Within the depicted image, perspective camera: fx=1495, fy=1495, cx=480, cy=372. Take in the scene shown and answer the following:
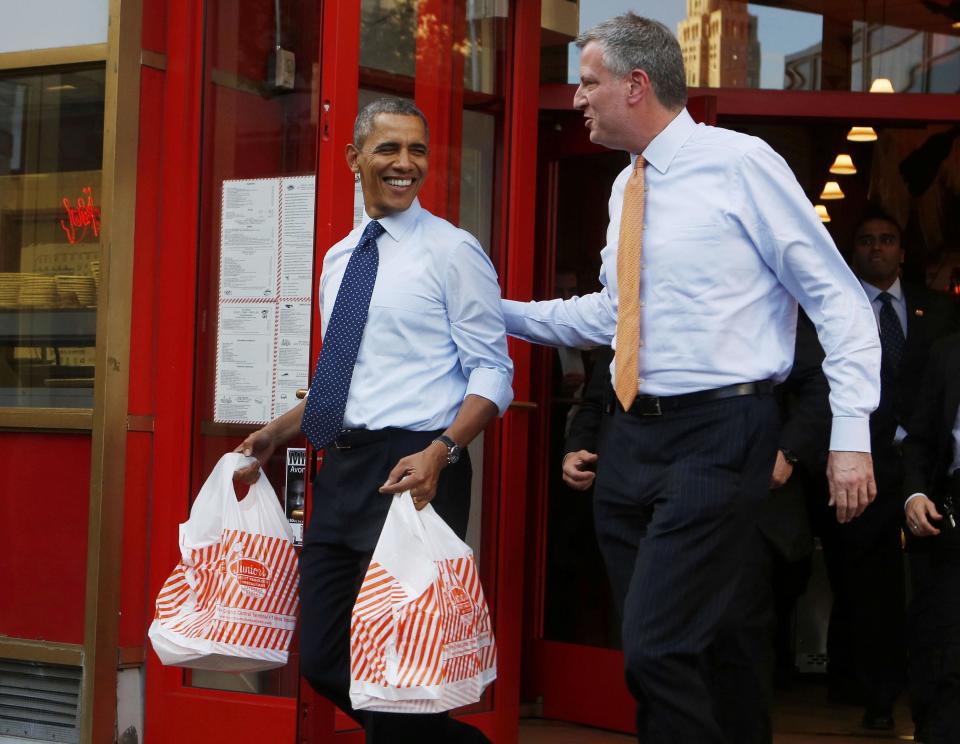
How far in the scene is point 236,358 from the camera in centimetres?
462

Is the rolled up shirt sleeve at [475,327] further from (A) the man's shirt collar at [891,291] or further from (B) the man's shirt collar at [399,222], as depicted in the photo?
(A) the man's shirt collar at [891,291]

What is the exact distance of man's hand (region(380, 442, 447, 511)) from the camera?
11.1 feet

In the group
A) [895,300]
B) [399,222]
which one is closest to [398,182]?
[399,222]

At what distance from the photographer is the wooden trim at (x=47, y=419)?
4750 millimetres

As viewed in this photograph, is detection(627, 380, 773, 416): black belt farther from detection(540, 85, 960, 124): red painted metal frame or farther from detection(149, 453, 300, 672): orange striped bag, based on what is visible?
detection(540, 85, 960, 124): red painted metal frame

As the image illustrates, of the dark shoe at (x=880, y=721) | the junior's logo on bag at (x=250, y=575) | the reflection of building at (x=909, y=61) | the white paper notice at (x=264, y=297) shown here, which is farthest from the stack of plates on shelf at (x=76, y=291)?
the reflection of building at (x=909, y=61)

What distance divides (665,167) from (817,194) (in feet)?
17.9

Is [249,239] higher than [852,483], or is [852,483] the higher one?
[249,239]

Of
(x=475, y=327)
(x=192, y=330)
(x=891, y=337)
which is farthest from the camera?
(x=891, y=337)

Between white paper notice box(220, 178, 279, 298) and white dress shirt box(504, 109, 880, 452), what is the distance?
1.56m

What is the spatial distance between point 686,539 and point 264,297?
187 cm

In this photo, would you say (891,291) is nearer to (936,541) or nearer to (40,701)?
(936,541)

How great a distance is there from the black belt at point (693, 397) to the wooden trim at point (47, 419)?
2.13m

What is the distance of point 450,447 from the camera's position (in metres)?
3.49
